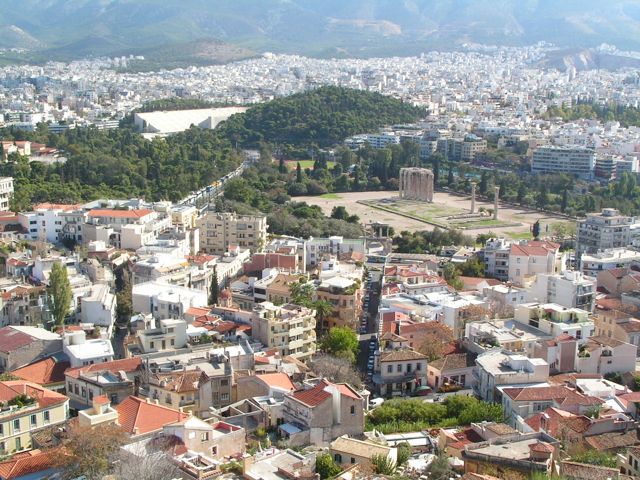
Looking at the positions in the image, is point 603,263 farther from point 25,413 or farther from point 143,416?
point 25,413

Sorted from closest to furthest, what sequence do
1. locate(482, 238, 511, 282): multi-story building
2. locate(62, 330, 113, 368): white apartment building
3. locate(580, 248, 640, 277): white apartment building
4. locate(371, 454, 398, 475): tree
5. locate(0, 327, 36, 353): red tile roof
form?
locate(371, 454, 398, 475): tree < locate(62, 330, 113, 368): white apartment building < locate(0, 327, 36, 353): red tile roof < locate(580, 248, 640, 277): white apartment building < locate(482, 238, 511, 282): multi-story building

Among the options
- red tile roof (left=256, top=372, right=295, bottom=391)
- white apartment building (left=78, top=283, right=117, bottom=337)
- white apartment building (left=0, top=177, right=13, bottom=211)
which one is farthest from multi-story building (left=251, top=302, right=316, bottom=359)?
white apartment building (left=0, top=177, right=13, bottom=211)

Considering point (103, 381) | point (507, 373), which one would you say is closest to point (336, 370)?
point (507, 373)

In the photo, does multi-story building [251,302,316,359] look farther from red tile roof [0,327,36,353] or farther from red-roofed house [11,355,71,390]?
red tile roof [0,327,36,353]

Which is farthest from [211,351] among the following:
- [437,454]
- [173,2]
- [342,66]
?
[173,2]

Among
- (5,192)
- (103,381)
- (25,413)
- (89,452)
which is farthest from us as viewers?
(5,192)

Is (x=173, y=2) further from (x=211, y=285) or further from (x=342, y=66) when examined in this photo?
(x=211, y=285)
